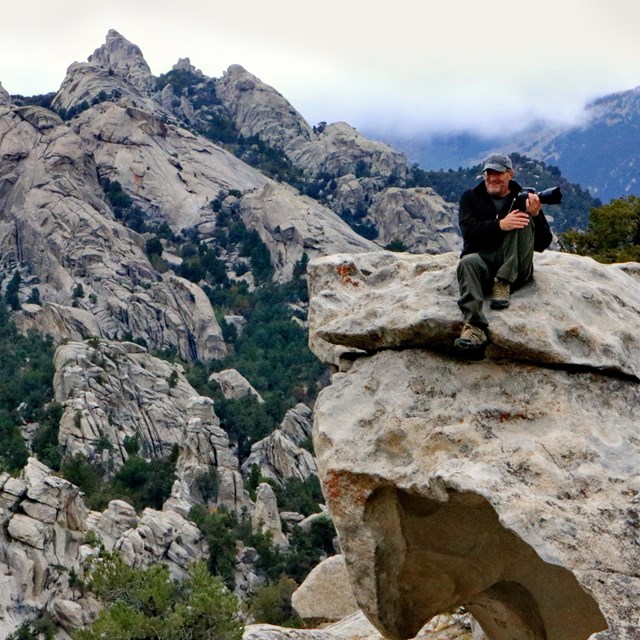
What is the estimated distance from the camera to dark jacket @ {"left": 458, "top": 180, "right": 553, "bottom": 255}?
317 inches

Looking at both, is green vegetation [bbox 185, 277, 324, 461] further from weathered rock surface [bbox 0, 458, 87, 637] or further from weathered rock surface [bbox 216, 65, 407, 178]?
weathered rock surface [bbox 216, 65, 407, 178]

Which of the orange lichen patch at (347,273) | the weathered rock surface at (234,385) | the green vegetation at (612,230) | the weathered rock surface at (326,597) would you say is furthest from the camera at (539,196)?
the weathered rock surface at (234,385)

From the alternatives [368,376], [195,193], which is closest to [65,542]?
[368,376]

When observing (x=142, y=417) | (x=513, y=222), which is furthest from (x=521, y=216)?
(x=142, y=417)

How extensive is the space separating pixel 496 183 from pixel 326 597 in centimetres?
1005

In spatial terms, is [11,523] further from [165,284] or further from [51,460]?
[165,284]

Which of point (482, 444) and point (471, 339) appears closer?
point (482, 444)

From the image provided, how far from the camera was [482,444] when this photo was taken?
746cm

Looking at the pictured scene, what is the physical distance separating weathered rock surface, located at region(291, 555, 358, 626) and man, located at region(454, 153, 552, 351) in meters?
9.20

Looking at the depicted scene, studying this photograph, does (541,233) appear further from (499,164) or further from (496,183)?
(499,164)

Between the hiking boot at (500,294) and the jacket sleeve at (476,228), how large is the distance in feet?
1.01

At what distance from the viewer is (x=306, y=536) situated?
152ft

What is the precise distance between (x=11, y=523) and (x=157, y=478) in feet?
63.2

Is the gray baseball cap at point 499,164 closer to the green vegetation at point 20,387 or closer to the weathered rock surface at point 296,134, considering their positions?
the green vegetation at point 20,387
